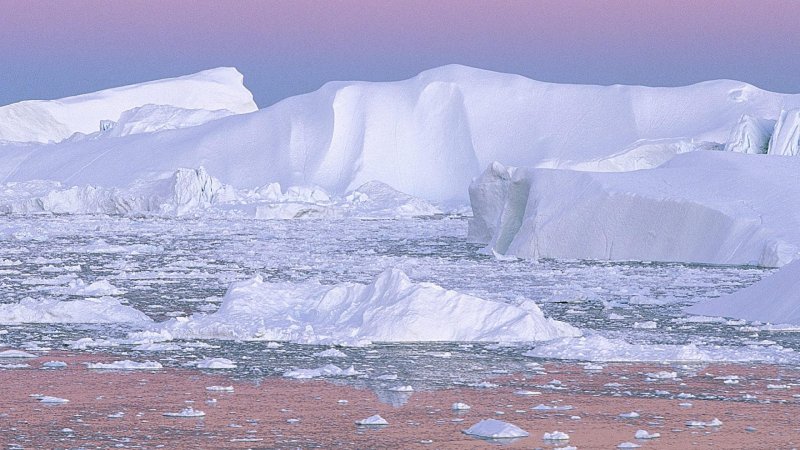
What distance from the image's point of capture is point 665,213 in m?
16.3

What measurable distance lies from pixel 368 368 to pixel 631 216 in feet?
32.3

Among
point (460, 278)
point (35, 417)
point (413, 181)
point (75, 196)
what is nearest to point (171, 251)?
point (460, 278)

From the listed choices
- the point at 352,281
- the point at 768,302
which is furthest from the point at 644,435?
the point at 352,281

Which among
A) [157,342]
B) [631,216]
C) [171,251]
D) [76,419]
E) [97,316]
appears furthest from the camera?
[171,251]

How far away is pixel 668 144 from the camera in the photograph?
3167 centimetres

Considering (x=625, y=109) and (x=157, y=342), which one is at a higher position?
(x=625, y=109)

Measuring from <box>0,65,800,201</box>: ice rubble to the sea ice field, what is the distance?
43.7 feet

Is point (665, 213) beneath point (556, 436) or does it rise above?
above

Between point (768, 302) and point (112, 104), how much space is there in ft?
180

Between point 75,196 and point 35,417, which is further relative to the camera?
point 75,196

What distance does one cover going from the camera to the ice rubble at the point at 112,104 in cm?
5616

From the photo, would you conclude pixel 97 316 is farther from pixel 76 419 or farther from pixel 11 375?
pixel 76 419

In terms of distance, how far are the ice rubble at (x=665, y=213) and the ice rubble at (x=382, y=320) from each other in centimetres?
648

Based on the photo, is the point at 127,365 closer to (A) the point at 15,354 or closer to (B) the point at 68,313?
(A) the point at 15,354
